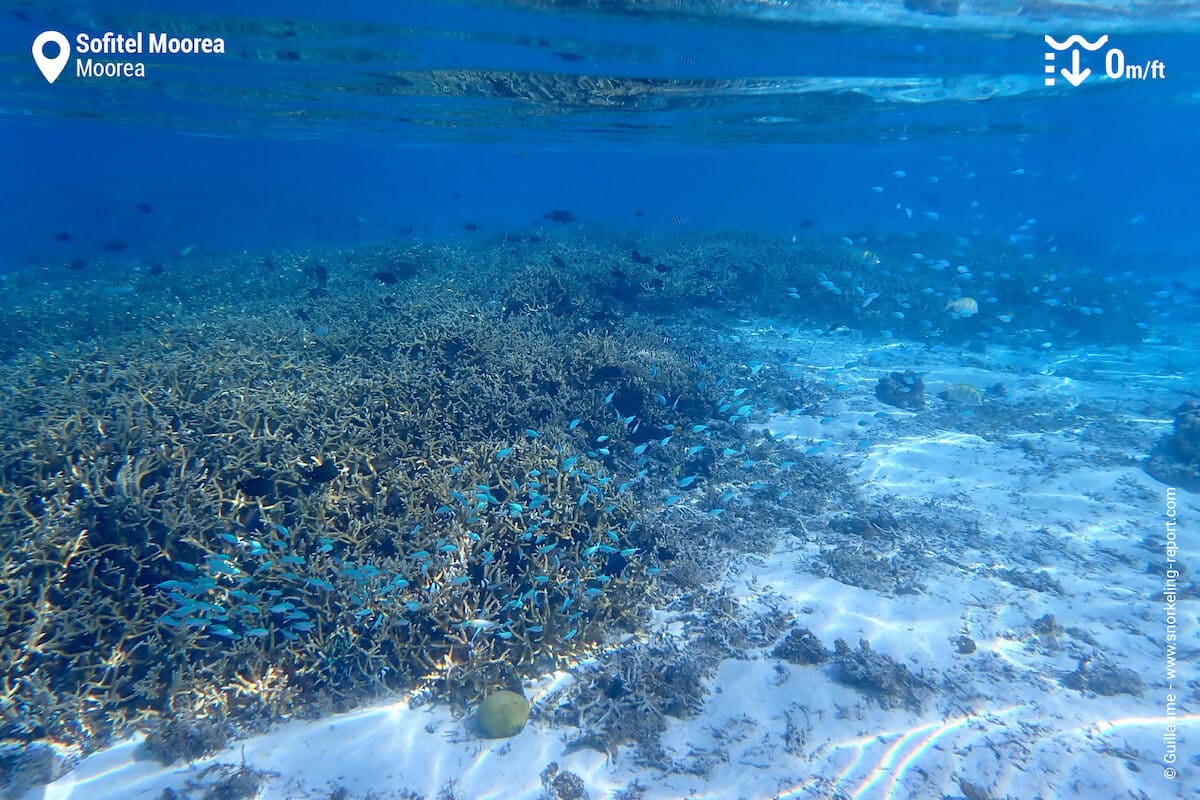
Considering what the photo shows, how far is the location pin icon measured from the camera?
17.1 meters

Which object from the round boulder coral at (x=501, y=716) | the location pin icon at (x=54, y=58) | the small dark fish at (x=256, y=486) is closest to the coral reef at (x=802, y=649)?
the round boulder coral at (x=501, y=716)

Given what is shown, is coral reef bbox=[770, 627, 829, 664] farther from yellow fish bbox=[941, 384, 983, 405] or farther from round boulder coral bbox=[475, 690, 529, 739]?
yellow fish bbox=[941, 384, 983, 405]

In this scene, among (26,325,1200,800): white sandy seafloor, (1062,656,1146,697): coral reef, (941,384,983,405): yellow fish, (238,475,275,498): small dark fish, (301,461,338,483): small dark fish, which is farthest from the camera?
(941,384,983,405): yellow fish

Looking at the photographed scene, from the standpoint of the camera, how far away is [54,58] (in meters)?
19.1

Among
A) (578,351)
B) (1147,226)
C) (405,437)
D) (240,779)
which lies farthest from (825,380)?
(1147,226)

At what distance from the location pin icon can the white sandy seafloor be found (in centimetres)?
2256

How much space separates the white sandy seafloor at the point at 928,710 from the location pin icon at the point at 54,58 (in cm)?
2256

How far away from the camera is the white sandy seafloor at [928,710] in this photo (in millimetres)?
4961

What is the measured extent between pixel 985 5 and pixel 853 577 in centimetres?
1559

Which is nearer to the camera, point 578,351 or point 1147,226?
point 578,351

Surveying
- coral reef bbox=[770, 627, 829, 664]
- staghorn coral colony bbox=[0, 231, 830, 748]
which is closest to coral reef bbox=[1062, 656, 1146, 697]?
coral reef bbox=[770, 627, 829, 664]

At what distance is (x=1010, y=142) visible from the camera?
38.3 meters

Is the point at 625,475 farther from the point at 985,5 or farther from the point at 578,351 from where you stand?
the point at 985,5

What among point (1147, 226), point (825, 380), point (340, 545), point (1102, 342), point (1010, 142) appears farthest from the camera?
point (1147, 226)
